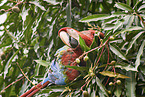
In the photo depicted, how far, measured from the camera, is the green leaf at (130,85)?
0.80 meters

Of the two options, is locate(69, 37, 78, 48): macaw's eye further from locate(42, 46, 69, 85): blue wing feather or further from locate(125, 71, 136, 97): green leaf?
locate(125, 71, 136, 97): green leaf

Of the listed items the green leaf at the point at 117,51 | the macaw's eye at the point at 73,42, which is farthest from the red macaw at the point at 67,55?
the green leaf at the point at 117,51

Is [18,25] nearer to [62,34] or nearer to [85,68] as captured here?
[62,34]

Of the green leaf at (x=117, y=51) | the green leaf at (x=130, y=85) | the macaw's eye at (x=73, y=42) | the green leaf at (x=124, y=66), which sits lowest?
the green leaf at (x=130, y=85)

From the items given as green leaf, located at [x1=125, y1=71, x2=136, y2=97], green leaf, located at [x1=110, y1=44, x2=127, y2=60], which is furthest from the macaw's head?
green leaf, located at [x1=125, y1=71, x2=136, y2=97]

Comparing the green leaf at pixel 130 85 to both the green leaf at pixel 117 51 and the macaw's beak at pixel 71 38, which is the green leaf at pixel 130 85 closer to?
the green leaf at pixel 117 51

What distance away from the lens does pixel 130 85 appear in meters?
0.82

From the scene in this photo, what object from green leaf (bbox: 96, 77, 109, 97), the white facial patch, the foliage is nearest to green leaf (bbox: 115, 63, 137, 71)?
the foliage

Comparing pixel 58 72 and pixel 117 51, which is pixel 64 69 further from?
pixel 117 51

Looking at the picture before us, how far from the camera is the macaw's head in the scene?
2.88 feet

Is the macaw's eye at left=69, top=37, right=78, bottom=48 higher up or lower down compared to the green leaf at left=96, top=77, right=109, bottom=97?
higher up

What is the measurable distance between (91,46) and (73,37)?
9 centimetres

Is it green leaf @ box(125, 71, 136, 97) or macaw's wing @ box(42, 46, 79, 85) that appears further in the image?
macaw's wing @ box(42, 46, 79, 85)

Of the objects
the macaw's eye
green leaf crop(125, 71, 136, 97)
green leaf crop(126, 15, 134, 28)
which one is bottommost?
green leaf crop(125, 71, 136, 97)
